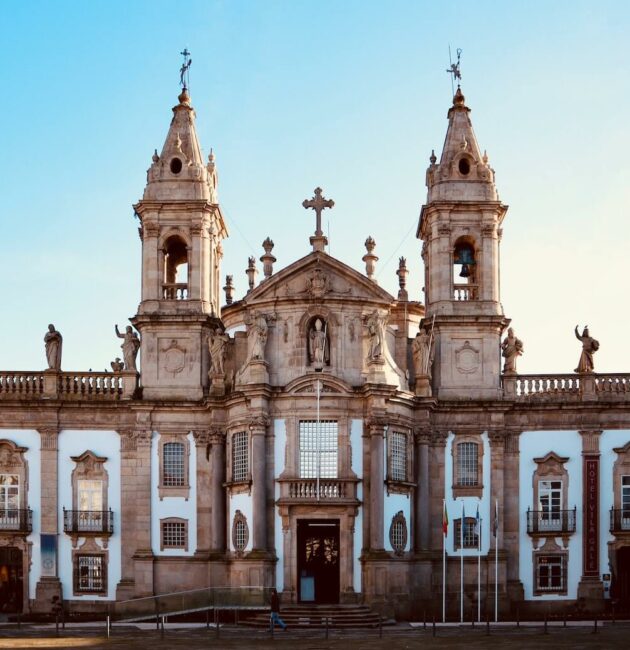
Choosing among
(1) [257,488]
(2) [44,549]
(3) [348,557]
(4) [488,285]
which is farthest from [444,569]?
(2) [44,549]

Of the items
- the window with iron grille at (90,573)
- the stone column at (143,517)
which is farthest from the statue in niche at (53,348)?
the window with iron grille at (90,573)

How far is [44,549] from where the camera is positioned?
2253 inches

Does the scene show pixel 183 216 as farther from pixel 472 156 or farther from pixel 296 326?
pixel 472 156

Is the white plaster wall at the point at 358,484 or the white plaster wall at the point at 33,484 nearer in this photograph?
the white plaster wall at the point at 358,484

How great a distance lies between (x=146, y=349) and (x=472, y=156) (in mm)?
16127

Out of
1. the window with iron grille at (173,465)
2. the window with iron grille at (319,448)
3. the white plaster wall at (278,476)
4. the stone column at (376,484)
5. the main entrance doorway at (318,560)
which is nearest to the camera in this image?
the stone column at (376,484)

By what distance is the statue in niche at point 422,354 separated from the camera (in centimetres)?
5770

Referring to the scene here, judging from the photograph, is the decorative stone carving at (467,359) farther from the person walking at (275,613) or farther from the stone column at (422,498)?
the person walking at (275,613)

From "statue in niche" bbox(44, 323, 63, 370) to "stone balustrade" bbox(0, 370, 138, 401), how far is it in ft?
1.09

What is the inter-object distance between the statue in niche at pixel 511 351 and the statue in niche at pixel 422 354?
3274 millimetres

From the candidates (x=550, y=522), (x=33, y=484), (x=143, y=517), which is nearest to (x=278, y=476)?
(x=143, y=517)

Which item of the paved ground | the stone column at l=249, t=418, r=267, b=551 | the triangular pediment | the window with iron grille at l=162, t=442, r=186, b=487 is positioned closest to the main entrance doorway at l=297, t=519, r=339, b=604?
the stone column at l=249, t=418, r=267, b=551

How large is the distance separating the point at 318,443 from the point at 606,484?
40.3ft

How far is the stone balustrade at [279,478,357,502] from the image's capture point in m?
54.4
